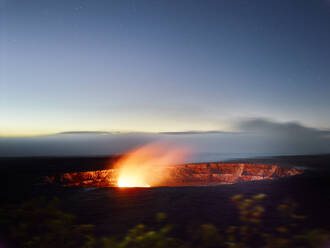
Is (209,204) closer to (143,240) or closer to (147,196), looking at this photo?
(147,196)

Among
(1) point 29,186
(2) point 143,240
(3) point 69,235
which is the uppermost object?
→ (2) point 143,240

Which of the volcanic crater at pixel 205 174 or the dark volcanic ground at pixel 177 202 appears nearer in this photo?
the dark volcanic ground at pixel 177 202

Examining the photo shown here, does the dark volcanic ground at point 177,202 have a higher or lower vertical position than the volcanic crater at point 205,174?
higher

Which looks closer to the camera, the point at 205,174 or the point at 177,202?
the point at 177,202

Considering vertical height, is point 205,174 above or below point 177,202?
below

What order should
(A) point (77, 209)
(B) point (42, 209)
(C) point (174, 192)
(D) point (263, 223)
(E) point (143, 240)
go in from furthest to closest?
(C) point (174, 192)
(A) point (77, 209)
(D) point (263, 223)
(B) point (42, 209)
(E) point (143, 240)

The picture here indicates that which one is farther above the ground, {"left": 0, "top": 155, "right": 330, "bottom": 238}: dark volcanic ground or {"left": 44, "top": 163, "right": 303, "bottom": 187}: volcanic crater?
{"left": 0, "top": 155, "right": 330, "bottom": 238}: dark volcanic ground

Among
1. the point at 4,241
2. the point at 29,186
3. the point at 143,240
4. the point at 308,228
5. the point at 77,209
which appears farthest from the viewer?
the point at 29,186

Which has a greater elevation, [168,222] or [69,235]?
[69,235]

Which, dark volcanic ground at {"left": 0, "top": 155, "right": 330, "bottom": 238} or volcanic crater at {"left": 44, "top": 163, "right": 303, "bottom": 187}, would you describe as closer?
dark volcanic ground at {"left": 0, "top": 155, "right": 330, "bottom": 238}

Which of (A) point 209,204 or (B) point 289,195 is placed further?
(B) point 289,195

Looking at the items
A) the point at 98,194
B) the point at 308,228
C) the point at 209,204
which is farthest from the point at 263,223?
the point at 98,194
